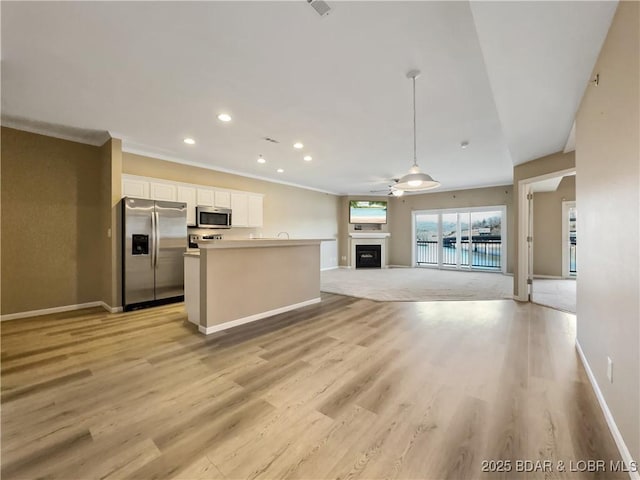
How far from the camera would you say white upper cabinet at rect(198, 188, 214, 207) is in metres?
5.50

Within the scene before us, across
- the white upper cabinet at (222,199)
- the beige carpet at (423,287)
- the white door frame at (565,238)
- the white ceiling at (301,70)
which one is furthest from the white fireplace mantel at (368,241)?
the white ceiling at (301,70)

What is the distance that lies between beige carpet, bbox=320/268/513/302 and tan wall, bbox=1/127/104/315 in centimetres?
443

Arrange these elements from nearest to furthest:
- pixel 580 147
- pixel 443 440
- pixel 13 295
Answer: pixel 443 440, pixel 580 147, pixel 13 295

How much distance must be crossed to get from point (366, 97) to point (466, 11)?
128cm

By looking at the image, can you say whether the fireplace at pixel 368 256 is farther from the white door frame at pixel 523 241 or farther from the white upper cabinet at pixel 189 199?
the white upper cabinet at pixel 189 199

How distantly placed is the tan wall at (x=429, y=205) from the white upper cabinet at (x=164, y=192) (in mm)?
7677

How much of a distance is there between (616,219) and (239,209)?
19.6 ft

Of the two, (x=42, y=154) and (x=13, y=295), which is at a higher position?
(x=42, y=154)

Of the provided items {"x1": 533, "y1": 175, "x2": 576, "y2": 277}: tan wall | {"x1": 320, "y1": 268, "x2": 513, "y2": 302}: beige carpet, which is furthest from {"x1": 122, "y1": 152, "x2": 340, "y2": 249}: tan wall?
{"x1": 533, "y1": 175, "x2": 576, "y2": 277}: tan wall

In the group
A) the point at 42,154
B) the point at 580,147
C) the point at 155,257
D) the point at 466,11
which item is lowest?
the point at 155,257

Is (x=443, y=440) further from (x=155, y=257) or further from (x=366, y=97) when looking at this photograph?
(x=155, y=257)

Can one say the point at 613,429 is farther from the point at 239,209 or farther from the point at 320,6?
the point at 239,209

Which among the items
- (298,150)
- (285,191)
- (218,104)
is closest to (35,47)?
(218,104)

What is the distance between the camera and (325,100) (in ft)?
10.2
